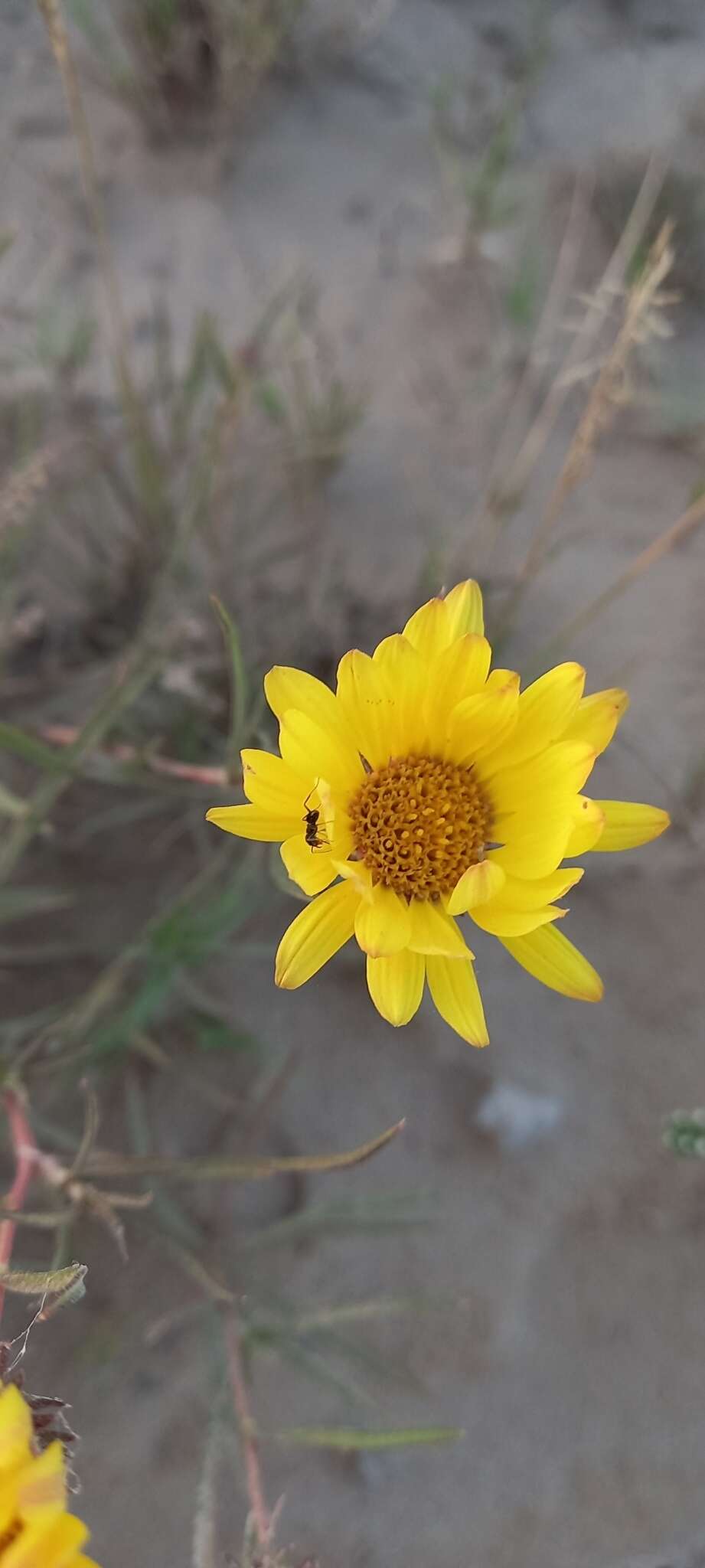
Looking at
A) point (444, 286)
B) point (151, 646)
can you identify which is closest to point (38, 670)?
point (151, 646)

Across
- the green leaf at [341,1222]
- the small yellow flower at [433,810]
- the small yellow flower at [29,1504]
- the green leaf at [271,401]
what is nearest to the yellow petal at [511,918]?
the small yellow flower at [433,810]

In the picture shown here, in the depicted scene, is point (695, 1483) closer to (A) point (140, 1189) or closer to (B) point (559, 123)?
(A) point (140, 1189)

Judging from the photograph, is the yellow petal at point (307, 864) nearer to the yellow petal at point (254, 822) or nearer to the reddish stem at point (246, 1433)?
the yellow petal at point (254, 822)

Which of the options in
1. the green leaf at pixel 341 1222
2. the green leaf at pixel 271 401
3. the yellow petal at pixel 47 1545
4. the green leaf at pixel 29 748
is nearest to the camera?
the yellow petal at pixel 47 1545

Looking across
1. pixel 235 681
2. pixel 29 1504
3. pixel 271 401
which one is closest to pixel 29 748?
pixel 235 681

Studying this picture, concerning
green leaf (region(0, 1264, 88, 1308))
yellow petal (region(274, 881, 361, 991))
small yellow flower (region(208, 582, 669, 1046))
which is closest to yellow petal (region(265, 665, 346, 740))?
small yellow flower (region(208, 582, 669, 1046))

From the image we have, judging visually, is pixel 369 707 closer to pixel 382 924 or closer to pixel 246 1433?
pixel 382 924

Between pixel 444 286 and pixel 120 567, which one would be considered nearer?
pixel 120 567
